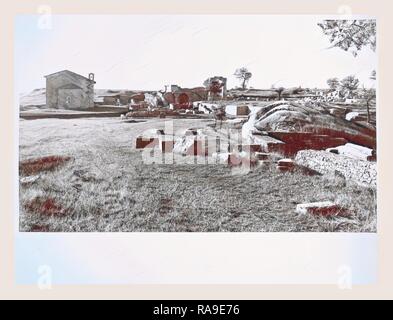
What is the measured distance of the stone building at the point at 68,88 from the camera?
20.5ft

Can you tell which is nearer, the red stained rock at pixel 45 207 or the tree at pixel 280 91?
the red stained rock at pixel 45 207

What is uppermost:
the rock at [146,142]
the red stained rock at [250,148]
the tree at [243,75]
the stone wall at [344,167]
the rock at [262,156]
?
the tree at [243,75]

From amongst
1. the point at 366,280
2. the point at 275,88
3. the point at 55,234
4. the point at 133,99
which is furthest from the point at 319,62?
the point at 55,234

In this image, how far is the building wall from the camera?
624 cm

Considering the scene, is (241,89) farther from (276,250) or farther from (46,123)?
(46,123)

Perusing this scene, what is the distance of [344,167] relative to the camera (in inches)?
246

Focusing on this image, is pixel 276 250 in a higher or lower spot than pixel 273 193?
lower

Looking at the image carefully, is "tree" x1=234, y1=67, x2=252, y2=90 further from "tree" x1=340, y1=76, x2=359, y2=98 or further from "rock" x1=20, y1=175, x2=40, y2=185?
"rock" x1=20, y1=175, x2=40, y2=185

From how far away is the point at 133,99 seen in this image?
628 centimetres

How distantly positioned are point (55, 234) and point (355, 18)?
470 cm

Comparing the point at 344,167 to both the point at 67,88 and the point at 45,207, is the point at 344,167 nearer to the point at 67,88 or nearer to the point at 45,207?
the point at 67,88

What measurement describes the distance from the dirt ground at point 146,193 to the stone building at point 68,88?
0.28m

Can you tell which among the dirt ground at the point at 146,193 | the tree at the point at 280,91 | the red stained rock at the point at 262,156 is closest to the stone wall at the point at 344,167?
the dirt ground at the point at 146,193

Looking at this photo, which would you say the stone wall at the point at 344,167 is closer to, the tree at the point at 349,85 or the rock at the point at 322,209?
the rock at the point at 322,209
